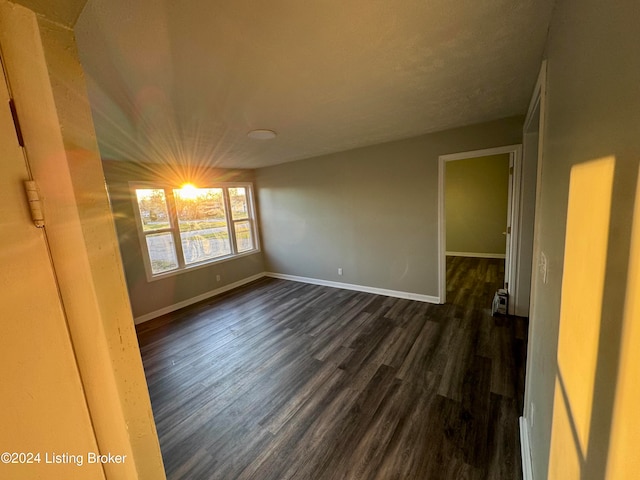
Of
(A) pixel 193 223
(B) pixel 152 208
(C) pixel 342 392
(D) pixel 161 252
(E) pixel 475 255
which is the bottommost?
(C) pixel 342 392

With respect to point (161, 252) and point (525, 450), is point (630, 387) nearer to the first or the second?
point (525, 450)

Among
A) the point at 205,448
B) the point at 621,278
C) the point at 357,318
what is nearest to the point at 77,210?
the point at 621,278

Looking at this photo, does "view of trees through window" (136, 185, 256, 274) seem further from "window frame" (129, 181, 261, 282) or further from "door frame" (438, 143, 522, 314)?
"door frame" (438, 143, 522, 314)

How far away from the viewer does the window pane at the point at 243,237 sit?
5.29 meters

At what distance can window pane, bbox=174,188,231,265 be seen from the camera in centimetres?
438

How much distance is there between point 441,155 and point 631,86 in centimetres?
316

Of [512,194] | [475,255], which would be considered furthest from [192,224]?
[475,255]

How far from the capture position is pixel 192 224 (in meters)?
4.51

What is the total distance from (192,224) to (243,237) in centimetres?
113

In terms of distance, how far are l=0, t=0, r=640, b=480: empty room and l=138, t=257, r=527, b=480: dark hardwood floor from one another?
0.02 metres

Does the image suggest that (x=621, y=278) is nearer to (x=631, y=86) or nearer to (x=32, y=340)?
(x=631, y=86)

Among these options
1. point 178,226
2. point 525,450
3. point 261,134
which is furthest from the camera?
point 178,226

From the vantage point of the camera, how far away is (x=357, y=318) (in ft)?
11.2

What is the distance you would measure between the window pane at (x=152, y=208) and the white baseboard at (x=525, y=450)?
4.86 meters
